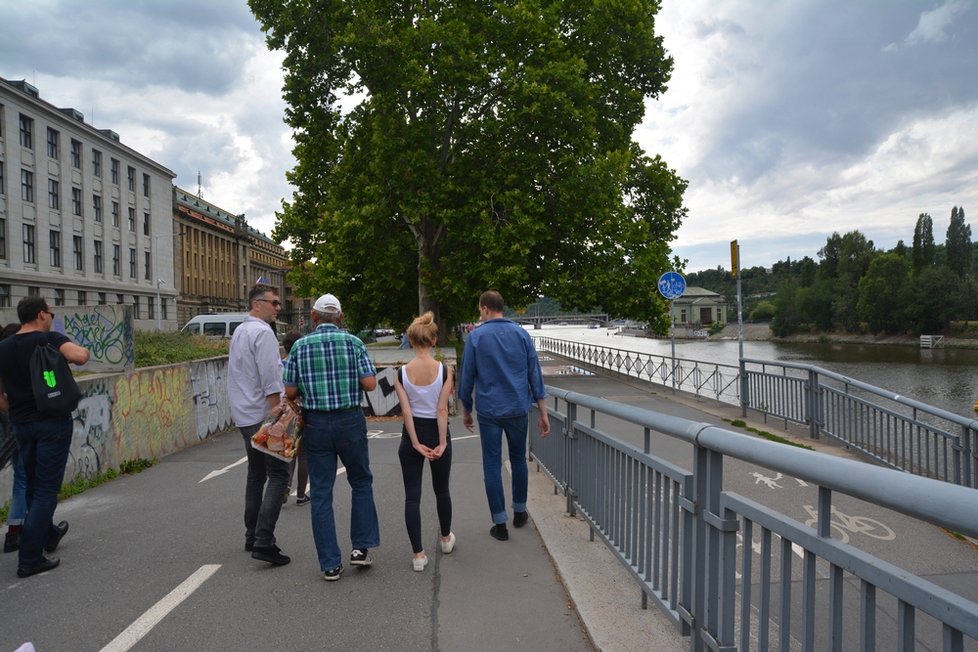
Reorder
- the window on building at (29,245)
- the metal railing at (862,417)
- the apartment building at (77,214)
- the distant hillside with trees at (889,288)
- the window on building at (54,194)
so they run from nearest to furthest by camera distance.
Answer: the metal railing at (862,417)
the apartment building at (77,214)
the window on building at (29,245)
the window on building at (54,194)
the distant hillside with trees at (889,288)

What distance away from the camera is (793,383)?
11.8 m

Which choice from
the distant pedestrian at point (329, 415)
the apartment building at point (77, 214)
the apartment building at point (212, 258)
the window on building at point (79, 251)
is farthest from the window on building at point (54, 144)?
the distant pedestrian at point (329, 415)

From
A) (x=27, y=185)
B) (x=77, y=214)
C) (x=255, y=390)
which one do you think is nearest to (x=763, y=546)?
(x=255, y=390)

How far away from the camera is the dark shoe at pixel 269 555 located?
4789mm

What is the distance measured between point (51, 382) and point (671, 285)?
1685cm

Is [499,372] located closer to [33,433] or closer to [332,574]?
[332,574]

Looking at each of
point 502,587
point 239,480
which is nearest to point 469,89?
point 239,480

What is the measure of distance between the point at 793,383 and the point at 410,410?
29.4ft

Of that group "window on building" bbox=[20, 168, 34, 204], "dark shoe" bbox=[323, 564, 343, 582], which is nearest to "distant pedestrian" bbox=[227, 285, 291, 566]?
"dark shoe" bbox=[323, 564, 343, 582]

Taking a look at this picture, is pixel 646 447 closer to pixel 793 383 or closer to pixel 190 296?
pixel 793 383

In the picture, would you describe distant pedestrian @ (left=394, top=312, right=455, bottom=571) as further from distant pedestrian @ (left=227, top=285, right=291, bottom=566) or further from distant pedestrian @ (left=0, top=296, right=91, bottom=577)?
distant pedestrian @ (left=0, top=296, right=91, bottom=577)

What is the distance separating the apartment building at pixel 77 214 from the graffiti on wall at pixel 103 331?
105 feet

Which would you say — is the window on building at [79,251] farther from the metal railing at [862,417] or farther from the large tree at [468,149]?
the metal railing at [862,417]

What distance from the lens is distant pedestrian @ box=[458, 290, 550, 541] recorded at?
5320 millimetres
